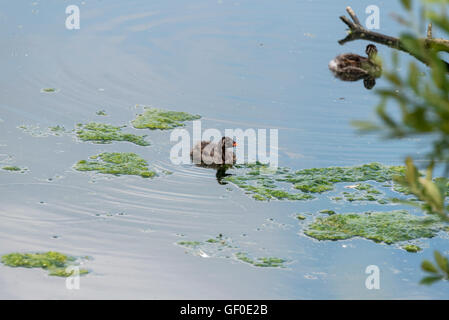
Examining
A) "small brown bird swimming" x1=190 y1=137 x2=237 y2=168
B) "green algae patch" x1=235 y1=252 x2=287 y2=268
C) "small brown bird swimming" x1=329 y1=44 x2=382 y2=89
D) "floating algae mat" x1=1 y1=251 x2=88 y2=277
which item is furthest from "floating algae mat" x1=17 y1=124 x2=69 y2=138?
"small brown bird swimming" x1=329 y1=44 x2=382 y2=89

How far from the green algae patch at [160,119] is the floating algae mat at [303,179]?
144cm

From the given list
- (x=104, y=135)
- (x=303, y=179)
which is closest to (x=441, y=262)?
(x=303, y=179)

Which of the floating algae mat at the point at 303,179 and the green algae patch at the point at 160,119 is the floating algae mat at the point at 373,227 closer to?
the floating algae mat at the point at 303,179

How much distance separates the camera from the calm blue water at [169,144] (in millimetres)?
7219

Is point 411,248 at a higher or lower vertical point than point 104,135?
lower

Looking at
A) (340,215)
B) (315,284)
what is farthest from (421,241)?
(315,284)

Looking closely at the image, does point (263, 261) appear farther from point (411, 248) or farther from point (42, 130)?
point (42, 130)

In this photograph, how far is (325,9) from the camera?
1591 centimetres

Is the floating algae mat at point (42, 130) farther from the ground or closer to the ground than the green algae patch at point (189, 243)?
farther from the ground

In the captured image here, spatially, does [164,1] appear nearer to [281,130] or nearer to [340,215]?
[281,130]

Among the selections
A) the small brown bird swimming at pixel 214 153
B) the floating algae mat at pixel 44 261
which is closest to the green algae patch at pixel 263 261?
the floating algae mat at pixel 44 261

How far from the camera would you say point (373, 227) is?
8.25 meters

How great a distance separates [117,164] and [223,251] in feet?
8.31
